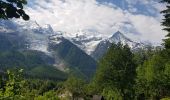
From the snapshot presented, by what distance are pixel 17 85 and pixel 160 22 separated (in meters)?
59.6

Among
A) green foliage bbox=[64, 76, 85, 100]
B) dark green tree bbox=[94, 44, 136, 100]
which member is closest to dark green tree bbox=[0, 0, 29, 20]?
dark green tree bbox=[94, 44, 136, 100]

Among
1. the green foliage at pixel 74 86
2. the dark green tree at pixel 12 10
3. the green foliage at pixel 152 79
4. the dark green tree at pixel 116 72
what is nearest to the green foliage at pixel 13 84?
the dark green tree at pixel 12 10

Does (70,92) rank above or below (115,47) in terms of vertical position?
below

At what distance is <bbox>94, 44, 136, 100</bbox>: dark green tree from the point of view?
107 metres

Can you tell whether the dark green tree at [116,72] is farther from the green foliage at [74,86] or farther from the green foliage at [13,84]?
the green foliage at [13,84]

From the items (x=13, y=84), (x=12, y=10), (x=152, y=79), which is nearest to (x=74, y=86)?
(x=152, y=79)

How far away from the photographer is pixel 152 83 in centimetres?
11394

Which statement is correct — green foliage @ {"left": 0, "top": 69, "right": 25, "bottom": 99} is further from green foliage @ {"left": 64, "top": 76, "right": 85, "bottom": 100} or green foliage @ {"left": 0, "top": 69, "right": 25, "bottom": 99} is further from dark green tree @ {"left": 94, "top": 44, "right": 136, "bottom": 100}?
green foliage @ {"left": 64, "top": 76, "right": 85, "bottom": 100}

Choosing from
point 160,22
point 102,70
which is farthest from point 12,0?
point 102,70

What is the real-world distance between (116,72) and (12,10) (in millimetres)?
94492

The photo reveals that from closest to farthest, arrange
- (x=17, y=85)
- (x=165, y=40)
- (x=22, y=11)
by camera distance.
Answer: (x=22, y=11)
(x=17, y=85)
(x=165, y=40)

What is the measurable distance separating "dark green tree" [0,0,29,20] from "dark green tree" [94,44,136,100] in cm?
9395

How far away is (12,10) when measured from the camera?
1210cm

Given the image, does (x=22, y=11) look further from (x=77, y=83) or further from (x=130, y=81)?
(x=77, y=83)
